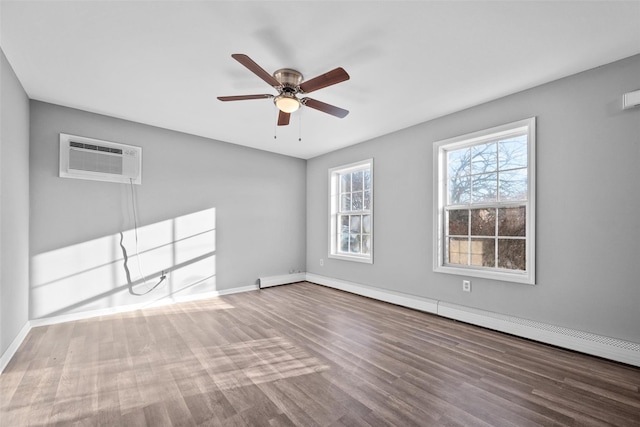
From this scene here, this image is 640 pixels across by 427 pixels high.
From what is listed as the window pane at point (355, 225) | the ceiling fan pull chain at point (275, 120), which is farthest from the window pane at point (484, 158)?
the ceiling fan pull chain at point (275, 120)

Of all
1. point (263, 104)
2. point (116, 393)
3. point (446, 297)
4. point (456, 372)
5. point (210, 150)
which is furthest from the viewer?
point (210, 150)

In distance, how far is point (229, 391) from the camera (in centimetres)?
194

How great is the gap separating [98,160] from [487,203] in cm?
484

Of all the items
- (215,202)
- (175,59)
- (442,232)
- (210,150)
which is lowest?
(442,232)

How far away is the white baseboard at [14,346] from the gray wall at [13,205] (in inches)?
1.6

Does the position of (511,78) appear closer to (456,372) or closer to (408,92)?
(408,92)

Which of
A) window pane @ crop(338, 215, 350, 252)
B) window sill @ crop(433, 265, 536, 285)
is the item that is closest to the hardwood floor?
window sill @ crop(433, 265, 536, 285)

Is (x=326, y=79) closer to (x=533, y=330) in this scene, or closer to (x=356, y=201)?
(x=356, y=201)

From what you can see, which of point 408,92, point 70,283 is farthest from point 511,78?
point 70,283

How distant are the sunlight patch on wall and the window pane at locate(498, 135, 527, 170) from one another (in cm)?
416

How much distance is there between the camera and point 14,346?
2520 millimetres

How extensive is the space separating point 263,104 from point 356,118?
124 centimetres

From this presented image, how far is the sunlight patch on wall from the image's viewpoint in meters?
3.25

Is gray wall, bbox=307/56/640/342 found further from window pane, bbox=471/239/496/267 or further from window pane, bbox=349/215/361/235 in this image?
window pane, bbox=349/215/361/235
